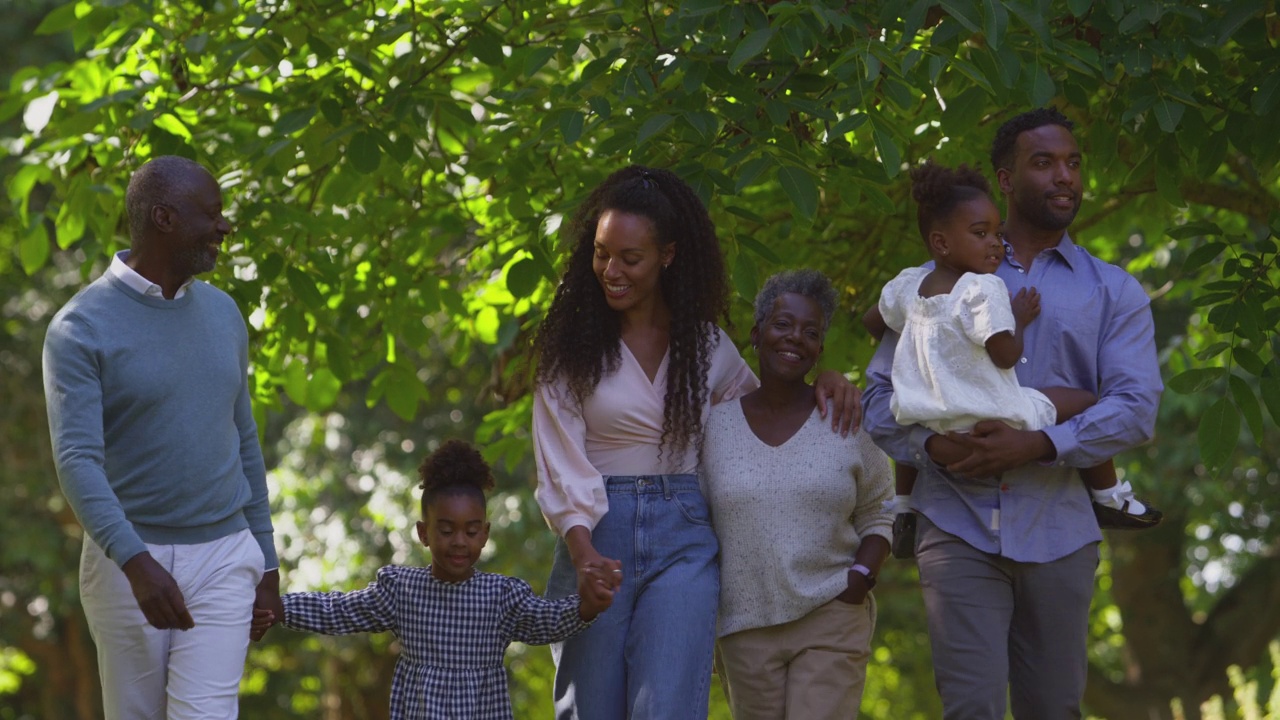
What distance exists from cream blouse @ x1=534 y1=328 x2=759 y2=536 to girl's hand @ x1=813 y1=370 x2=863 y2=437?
0.42 metres

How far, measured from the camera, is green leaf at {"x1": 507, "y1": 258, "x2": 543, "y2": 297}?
6.41m

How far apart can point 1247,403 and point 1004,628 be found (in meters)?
1.85

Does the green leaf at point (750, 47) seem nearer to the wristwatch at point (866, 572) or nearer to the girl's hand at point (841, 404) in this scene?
the girl's hand at point (841, 404)

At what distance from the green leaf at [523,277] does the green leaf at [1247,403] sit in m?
2.63

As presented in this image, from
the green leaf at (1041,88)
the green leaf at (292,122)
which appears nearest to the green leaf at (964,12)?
the green leaf at (1041,88)

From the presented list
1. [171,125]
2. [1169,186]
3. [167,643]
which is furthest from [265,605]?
[1169,186]

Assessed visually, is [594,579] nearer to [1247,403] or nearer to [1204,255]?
[1247,403]

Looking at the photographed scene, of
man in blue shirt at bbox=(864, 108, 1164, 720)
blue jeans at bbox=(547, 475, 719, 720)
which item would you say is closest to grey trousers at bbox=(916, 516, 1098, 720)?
man in blue shirt at bbox=(864, 108, 1164, 720)

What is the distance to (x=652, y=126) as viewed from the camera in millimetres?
5188

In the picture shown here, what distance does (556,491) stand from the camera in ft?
15.3

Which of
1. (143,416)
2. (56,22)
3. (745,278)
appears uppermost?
(56,22)

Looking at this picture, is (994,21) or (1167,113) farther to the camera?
(1167,113)

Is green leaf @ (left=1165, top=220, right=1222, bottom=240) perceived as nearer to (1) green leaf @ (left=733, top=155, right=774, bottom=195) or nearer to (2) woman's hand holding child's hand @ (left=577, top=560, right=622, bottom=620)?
(1) green leaf @ (left=733, top=155, right=774, bottom=195)

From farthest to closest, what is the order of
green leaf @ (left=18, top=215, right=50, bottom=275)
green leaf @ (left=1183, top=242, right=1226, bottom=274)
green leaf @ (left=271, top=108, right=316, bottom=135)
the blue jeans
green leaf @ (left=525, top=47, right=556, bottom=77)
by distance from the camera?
green leaf @ (left=18, top=215, right=50, bottom=275)
green leaf @ (left=271, top=108, right=316, bottom=135)
green leaf @ (left=1183, top=242, right=1226, bottom=274)
green leaf @ (left=525, top=47, right=556, bottom=77)
the blue jeans
